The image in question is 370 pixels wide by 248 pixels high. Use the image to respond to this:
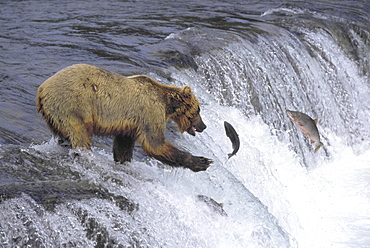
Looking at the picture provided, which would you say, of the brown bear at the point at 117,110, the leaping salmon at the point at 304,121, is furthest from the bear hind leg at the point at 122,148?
the leaping salmon at the point at 304,121

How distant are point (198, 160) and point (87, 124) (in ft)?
3.07

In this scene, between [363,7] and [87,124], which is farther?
[363,7]

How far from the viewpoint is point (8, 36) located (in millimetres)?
9008

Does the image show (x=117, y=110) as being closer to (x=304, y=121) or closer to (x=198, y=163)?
(x=198, y=163)

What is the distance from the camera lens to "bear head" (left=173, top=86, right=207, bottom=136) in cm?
466

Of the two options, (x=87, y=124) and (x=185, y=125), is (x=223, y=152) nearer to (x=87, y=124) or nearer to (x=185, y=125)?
(x=185, y=125)

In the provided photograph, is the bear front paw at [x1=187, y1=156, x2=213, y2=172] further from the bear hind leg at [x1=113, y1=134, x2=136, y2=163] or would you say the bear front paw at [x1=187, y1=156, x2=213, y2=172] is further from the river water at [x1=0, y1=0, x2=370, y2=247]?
the bear hind leg at [x1=113, y1=134, x2=136, y2=163]

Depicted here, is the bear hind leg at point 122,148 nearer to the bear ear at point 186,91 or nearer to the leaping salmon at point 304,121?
the bear ear at point 186,91

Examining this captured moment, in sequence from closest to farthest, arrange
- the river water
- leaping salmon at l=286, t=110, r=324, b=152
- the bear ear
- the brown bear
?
the river water → the brown bear → the bear ear → leaping salmon at l=286, t=110, r=324, b=152

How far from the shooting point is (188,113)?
186 inches

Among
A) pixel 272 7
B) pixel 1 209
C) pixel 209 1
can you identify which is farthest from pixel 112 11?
pixel 1 209

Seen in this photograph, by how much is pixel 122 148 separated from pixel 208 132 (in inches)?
68.9

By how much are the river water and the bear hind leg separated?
0.28ft

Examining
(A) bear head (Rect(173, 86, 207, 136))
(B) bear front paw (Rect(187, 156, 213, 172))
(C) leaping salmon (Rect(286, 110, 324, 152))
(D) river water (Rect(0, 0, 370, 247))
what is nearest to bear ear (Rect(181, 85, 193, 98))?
(A) bear head (Rect(173, 86, 207, 136))
